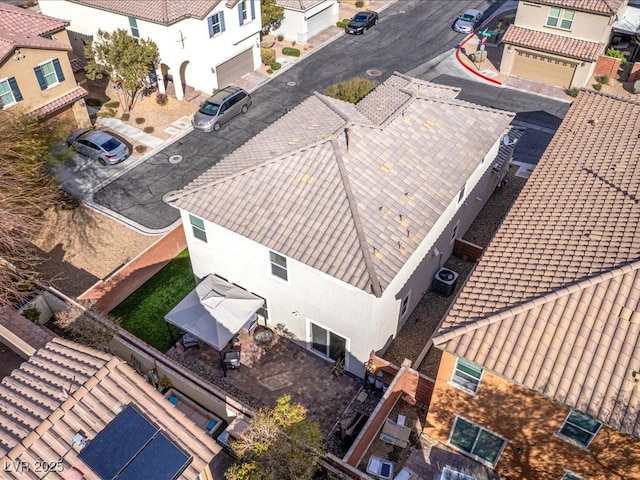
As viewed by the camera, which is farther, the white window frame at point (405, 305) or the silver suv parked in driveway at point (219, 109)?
the silver suv parked in driveway at point (219, 109)

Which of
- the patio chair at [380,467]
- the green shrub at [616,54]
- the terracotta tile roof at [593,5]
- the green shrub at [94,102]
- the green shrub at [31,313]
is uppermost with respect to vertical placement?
the terracotta tile roof at [593,5]

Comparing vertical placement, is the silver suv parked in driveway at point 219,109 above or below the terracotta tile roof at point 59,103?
below

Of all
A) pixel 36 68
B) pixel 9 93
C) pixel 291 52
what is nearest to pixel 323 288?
pixel 9 93

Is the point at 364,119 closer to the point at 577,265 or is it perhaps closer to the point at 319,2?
the point at 577,265

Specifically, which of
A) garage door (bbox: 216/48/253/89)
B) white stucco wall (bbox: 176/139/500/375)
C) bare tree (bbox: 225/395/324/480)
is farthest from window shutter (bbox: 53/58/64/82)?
bare tree (bbox: 225/395/324/480)

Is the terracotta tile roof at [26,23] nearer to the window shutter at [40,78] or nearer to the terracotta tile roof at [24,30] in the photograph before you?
the terracotta tile roof at [24,30]

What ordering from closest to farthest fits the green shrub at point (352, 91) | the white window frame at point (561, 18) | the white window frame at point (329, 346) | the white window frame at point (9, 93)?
the white window frame at point (329, 346), the white window frame at point (9, 93), the green shrub at point (352, 91), the white window frame at point (561, 18)

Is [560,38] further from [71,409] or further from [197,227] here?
[71,409]

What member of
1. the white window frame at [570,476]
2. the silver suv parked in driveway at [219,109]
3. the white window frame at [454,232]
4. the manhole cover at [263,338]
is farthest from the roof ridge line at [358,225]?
the silver suv parked in driveway at [219,109]
